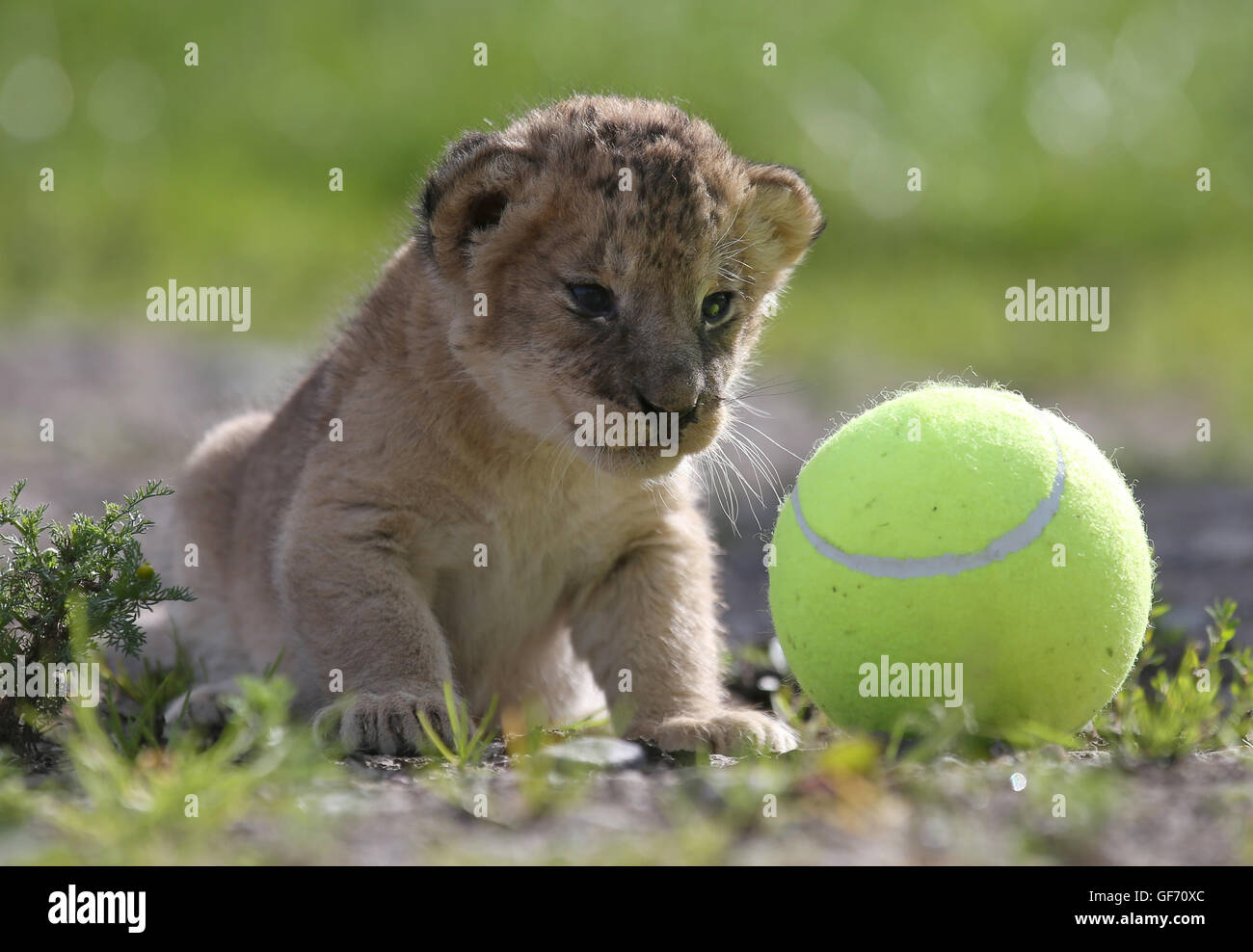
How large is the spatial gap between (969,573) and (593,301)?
147 cm

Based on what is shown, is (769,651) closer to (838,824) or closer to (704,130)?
(704,130)

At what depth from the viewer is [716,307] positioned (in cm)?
511

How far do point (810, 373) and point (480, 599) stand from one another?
6842mm

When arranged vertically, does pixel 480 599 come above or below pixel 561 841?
above

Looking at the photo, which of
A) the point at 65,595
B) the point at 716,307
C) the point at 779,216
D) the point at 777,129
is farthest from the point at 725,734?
the point at 777,129

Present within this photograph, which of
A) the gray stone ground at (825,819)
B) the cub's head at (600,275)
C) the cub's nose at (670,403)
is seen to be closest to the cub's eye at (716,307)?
the cub's head at (600,275)

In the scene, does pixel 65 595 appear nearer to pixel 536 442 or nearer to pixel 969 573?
pixel 536 442

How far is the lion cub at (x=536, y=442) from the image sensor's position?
4.84 metres

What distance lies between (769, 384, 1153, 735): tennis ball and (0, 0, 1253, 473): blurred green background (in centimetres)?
895

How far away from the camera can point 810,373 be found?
11836mm

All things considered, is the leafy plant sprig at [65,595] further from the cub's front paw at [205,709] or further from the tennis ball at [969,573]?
the tennis ball at [969,573]
